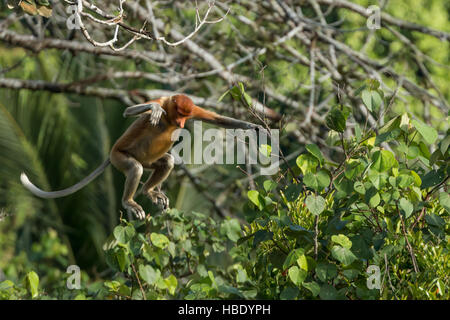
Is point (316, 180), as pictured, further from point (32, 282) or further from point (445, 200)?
point (32, 282)

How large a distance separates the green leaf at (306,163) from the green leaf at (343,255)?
0.78 feet

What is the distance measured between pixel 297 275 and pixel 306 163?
0.33 m

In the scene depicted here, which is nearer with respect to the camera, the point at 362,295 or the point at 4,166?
the point at 362,295

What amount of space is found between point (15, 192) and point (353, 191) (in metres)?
3.64

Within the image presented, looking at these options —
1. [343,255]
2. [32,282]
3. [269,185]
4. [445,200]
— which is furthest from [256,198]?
[32,282]

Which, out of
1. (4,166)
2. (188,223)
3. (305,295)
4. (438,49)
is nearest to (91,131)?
(4,166)

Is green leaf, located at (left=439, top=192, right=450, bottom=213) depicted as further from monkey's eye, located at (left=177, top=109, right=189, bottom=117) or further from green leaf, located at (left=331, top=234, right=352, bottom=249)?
monkey's eye, located at (left=177, top=109, right=189, bottom=117)

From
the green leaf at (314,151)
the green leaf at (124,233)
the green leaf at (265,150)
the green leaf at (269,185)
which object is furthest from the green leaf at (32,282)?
the green leaf at (314,151)

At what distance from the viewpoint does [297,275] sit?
1779 mm

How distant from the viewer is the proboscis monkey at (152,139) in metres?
1.54

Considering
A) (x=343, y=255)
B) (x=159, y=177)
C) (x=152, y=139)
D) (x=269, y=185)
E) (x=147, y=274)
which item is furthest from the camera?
(x=147, y=274)

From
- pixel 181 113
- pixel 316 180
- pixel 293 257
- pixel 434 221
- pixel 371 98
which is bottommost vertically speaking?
pixel 293 257
